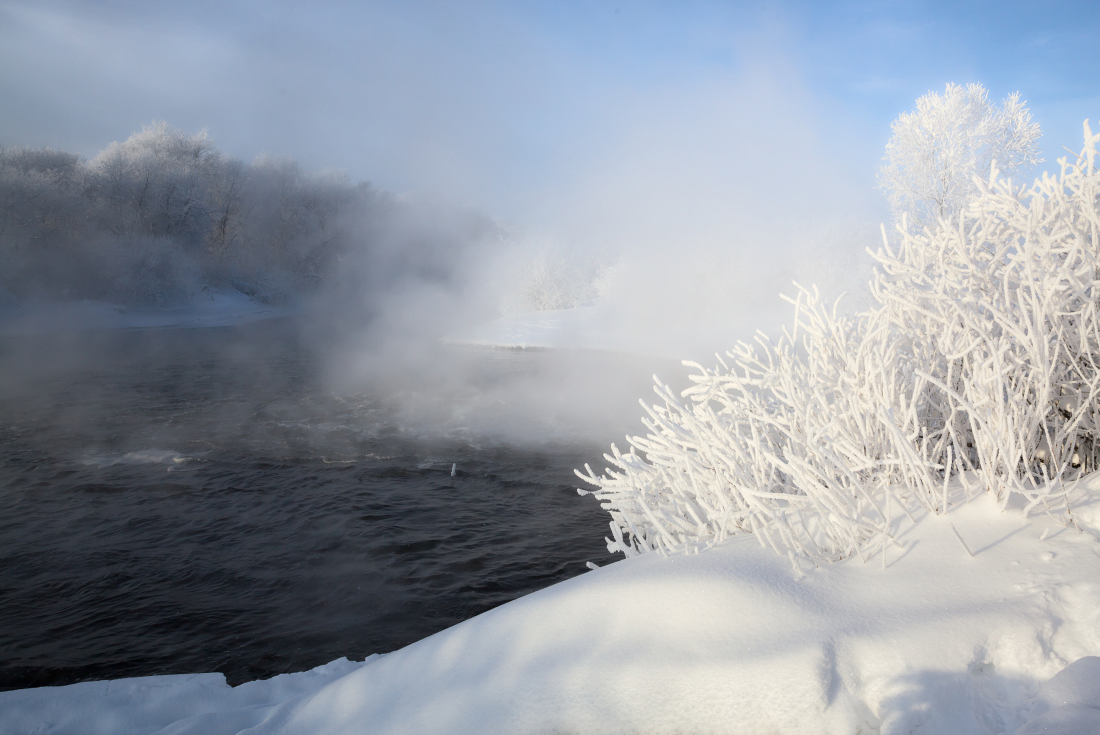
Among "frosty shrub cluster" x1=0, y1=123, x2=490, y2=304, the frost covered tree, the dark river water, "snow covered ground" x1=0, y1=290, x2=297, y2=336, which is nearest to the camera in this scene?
the dark river water

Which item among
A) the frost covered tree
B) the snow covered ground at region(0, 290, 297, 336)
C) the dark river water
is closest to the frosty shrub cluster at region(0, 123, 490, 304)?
the snow covered ground at region(0, 290, 297, 336)

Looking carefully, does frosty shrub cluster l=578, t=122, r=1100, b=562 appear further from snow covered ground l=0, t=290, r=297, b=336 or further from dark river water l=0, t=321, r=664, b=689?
snow covered ground l=0, t=290, r=297, b=336

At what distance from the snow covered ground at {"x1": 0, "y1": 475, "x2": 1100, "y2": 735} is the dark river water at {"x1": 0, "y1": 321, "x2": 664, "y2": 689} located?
2.05 metres

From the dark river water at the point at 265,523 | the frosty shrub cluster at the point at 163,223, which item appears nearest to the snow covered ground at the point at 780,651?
the dark river water at the point at 265,523

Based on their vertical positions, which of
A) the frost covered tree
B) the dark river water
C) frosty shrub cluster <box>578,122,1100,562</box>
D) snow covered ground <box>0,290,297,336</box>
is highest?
the frost covered tree

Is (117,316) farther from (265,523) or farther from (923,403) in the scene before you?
(923,403)

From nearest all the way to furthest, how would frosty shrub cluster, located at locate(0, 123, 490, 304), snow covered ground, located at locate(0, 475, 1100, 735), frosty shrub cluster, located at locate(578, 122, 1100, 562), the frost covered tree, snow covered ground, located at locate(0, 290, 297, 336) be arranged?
snow covered ground, located at locate(0, 475, 1100, 735) < frosty shrub cluster, located at locate(578, 122, 1100, 562) < the frost covered tree < snow covered ground, located at locate(0, 290, 297, 336) < frosty shrub cluster, located at locate(0, 123, 490, 304)

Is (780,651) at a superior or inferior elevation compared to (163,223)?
inferior

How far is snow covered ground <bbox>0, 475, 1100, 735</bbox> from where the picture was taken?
1.76 meters

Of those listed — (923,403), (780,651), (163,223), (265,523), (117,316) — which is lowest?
(265,523)

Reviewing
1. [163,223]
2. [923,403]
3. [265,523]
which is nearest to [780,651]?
[923,403]

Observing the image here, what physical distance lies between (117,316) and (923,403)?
33.6 m

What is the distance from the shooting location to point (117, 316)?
93.8 feet

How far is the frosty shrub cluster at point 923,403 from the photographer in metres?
2.44
